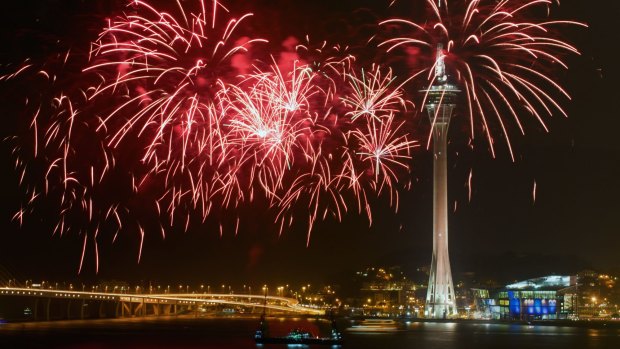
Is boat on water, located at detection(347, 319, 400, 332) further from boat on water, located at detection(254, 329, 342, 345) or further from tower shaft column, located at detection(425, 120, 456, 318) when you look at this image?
boat on water, located at detection(254, 329, 342, 345)

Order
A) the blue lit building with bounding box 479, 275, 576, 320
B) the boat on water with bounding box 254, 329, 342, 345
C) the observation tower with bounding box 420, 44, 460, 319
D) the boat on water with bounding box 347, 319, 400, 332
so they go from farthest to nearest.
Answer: the blue lit building with bounding box 479, 275, 576, 320 < the observation tower with bounding box 420, 44, 460, 319 < the boat on water with bounding box 347, 319, 400, 332 < the boat on water with bounding box 254, 329, 342, 345

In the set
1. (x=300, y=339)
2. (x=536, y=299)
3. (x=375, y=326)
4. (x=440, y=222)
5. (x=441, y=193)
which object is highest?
(x=441, y=193)

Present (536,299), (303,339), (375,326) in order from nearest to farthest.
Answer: (303,339) → (375,326) → (536,299)

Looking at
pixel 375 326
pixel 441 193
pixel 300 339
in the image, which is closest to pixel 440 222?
pixel 441 193

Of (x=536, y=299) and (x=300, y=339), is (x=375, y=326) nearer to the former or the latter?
(x=536, y=299)

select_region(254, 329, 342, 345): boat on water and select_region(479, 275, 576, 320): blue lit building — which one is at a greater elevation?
select_region(479, 275, 576, 320): blue lit building

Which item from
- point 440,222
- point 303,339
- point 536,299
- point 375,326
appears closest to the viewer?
point 303,339

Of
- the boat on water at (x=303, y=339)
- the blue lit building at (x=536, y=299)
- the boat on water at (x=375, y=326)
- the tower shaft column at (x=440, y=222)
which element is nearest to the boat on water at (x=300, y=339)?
the boat on water at (x=303, y=339)

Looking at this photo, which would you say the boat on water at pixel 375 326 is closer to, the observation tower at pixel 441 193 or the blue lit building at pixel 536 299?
the observation tower at pixel 441 193

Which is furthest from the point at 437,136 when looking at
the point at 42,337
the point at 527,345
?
the point at 42,337

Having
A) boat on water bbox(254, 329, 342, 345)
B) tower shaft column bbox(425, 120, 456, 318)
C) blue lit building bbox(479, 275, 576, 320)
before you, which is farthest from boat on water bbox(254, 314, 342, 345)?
blue lit building bbox(479, 275, 576, 320)
